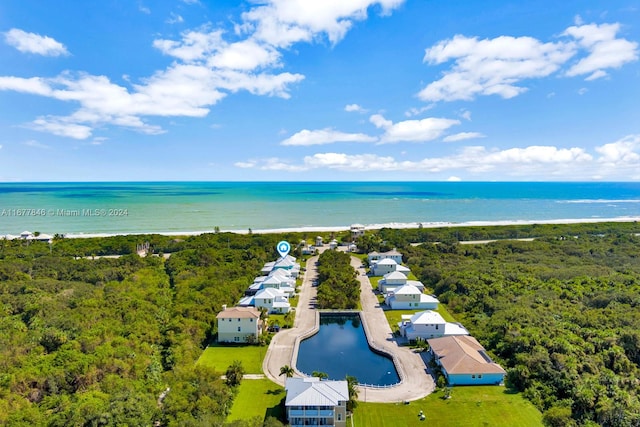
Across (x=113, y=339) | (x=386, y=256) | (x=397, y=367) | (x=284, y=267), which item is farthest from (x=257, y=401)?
(x=386, y=256)

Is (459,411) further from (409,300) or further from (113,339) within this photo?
(113,339)

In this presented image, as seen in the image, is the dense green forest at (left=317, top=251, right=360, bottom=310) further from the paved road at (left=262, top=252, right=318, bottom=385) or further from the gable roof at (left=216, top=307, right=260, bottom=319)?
the gable roof at (left=216, top=307, right=260, bottom=319)

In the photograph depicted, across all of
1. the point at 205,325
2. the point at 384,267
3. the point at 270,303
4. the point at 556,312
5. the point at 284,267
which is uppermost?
the point at 284,267

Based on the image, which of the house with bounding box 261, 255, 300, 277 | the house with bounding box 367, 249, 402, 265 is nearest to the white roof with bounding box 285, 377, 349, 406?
the house with bounding box 261, 255, 300, 277

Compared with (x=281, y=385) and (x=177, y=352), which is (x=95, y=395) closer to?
(x=177, y=352)

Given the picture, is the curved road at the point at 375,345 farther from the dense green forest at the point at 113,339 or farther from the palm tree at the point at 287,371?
the dense green forest at the point at 113,339

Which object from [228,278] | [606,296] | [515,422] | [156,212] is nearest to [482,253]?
[606,296]
